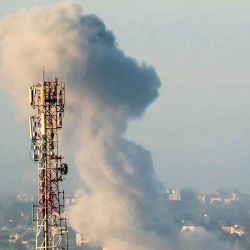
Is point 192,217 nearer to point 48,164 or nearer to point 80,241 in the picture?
point 80,241

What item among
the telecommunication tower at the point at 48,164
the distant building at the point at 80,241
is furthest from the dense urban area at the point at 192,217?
the telecommunication tower at the point at 48,164

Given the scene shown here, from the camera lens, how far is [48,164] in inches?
1123

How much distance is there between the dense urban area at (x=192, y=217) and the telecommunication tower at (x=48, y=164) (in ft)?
166

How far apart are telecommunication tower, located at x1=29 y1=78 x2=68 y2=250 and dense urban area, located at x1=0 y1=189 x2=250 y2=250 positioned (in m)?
50.7

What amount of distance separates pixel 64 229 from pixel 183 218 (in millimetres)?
68594

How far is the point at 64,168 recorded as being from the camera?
28.4 metres

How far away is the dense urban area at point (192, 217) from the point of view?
314 ft

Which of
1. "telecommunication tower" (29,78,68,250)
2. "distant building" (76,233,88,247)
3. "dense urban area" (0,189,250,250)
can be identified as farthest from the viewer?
"dense urban area" (0,189,250,250)

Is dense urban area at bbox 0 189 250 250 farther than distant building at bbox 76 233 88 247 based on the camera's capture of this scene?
Yes

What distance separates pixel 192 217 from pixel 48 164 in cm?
7336

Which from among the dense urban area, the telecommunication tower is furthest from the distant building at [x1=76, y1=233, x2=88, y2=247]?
the telecommunication tower

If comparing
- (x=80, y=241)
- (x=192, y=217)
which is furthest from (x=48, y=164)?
(x=192, y=217)

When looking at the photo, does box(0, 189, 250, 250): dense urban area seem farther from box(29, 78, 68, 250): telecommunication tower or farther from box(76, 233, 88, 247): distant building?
box(29, 78, 68, 250): telecommunication tower

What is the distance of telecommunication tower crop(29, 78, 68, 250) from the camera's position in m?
28.3
